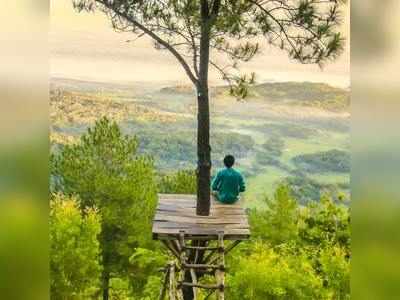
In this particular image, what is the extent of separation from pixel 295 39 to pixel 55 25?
1.46 m

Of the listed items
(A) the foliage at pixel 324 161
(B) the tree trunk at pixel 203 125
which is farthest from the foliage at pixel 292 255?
(B) the tree trunk at pixel 203 125

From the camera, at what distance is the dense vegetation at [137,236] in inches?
197

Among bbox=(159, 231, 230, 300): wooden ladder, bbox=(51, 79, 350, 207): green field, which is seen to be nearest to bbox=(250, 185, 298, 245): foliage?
bbox=(51, 79, 350, 207): green field

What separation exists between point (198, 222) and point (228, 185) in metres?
0.28

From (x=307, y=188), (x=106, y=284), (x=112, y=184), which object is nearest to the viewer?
(x=307, y=188)

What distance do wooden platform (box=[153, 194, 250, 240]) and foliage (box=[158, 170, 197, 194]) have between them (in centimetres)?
105

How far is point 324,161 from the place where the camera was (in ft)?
15.4

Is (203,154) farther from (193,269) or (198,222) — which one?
(193,269)

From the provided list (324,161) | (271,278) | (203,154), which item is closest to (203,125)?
(203,154)

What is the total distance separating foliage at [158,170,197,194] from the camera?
477 centimetres

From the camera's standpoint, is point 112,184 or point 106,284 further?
point 106,284

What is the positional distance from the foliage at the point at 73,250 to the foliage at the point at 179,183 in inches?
25.6

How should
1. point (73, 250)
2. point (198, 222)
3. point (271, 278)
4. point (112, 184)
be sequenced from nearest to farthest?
point (198, 222) < point (73, 250) < point (271, 278) < point (112, 184)

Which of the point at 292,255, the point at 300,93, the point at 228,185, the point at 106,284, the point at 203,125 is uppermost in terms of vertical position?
the point at 300,93
